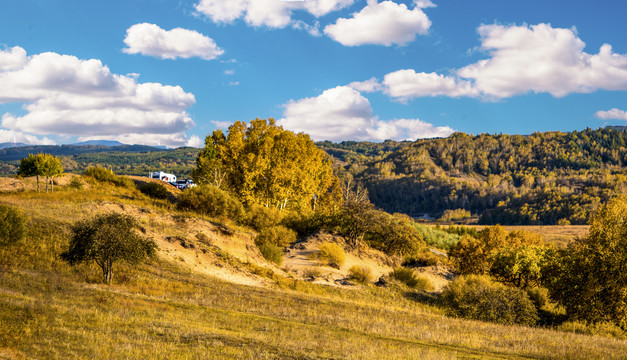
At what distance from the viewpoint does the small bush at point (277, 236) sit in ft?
133

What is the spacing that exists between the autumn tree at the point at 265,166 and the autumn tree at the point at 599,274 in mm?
29492

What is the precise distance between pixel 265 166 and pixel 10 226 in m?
29.2

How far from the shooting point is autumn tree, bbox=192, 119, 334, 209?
48562 mm

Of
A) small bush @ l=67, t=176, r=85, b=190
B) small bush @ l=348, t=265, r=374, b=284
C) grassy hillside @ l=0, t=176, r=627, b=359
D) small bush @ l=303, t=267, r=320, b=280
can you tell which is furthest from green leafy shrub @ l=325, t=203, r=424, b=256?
small bush @ l=67, t=176, r=85, b=190

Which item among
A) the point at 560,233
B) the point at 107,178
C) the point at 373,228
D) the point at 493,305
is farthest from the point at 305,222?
the point at 560,233

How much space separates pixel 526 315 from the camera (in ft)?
80.3

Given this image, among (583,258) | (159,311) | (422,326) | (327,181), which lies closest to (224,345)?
(159,311)

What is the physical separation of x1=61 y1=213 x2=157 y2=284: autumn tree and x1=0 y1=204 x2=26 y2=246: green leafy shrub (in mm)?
2841

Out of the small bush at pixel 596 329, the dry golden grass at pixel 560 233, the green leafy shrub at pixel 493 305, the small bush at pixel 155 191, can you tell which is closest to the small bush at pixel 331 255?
the green leafy shrub at pixel 493 305

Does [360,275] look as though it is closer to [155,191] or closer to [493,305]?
[493,305]

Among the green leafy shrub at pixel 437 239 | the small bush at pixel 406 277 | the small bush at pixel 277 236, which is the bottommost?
the green leafy shrub at pixel 437 239

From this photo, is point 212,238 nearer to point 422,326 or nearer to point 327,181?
point 422,326

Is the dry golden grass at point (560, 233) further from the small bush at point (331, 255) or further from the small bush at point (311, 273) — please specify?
the small bush at point (311, 273)

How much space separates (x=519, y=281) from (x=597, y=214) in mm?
9759
